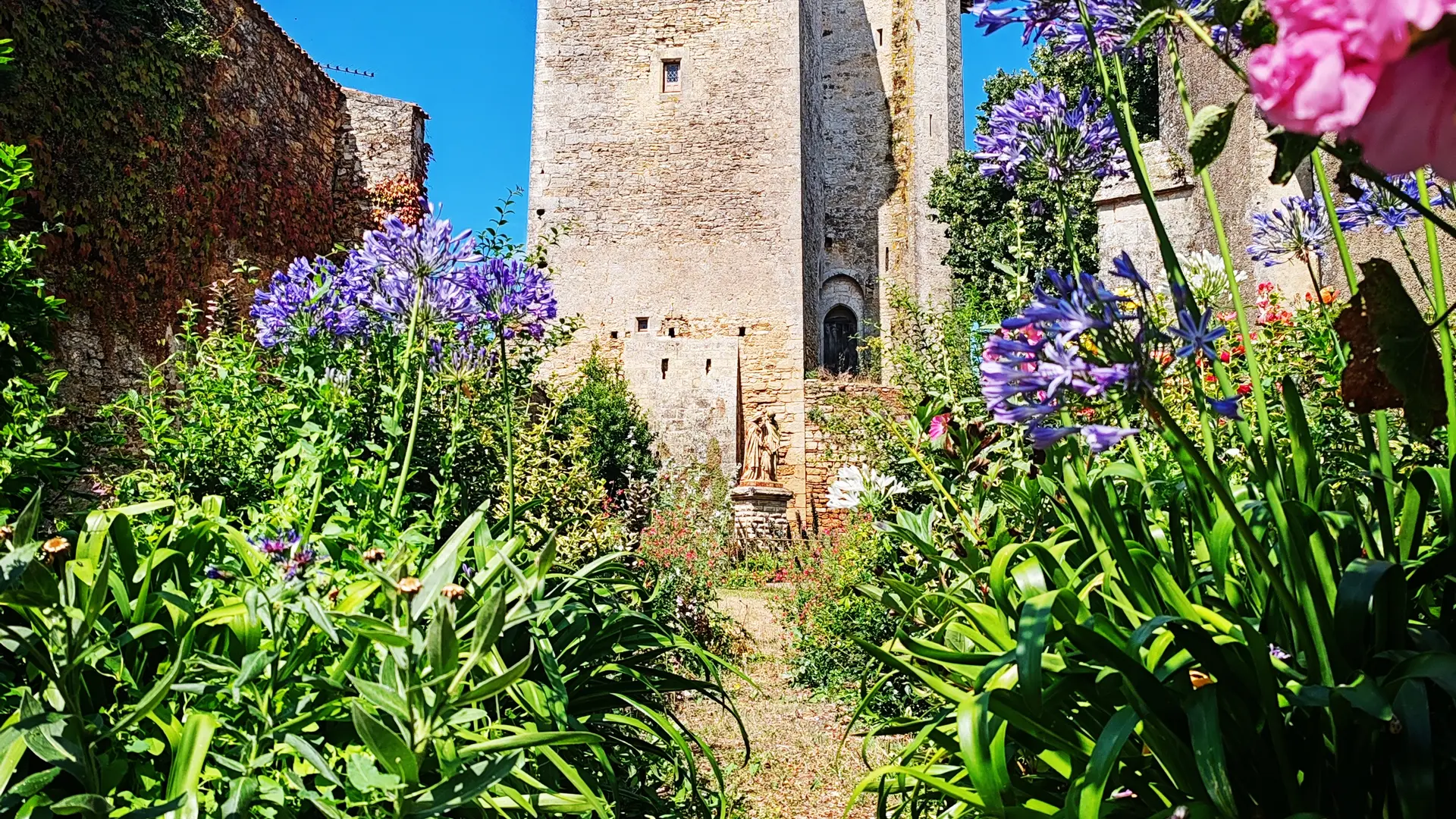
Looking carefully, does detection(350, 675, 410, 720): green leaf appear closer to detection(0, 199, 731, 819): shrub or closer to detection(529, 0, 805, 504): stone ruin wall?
detection(0, 199, 731, 819): shrub

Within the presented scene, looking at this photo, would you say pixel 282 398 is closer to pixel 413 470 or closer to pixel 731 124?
pixel 413 470

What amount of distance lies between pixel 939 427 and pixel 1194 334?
1.44 m

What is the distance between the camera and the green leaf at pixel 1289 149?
2.23 feet

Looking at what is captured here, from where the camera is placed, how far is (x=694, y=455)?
1465 centimetres

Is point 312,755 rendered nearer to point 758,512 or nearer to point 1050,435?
point 1050,435

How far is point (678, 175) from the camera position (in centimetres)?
1686

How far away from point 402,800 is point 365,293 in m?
1.67

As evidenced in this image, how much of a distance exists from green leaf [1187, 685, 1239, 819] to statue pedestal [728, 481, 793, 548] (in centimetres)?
1122

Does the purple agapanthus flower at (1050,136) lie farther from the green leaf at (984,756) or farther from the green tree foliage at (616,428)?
the green tree foliage at (616,428)

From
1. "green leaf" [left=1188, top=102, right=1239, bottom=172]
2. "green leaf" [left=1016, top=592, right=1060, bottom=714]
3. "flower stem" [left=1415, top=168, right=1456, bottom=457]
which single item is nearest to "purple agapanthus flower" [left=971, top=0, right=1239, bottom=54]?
"flower stem" [left=1415, top=168, right=1456, bottom=457]

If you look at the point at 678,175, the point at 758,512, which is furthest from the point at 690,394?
the point at 678,175

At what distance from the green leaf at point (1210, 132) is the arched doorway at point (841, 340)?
60.4 ft

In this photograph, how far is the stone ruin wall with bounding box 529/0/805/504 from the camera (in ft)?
53.3

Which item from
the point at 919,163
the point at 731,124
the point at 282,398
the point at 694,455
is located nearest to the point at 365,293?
the point at 282,398
